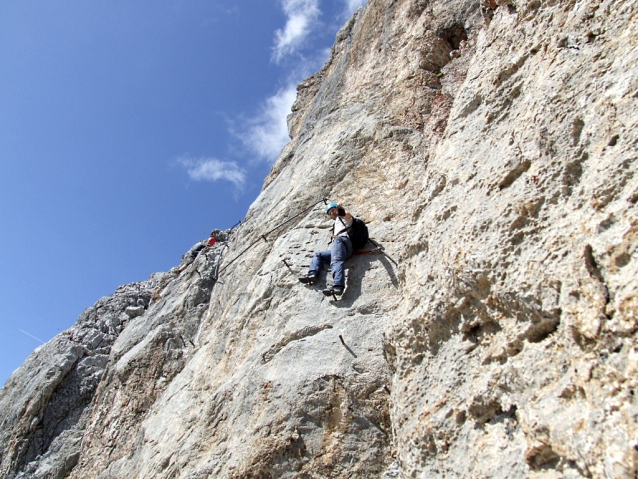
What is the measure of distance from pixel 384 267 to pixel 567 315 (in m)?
4.10

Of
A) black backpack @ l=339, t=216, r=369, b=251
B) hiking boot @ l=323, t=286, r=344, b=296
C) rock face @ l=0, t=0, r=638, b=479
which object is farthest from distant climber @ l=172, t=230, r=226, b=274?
hiking boot @ l=323, t=286, r=344, b=296

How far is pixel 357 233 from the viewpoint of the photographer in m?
7.90

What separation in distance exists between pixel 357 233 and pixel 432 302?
291cm

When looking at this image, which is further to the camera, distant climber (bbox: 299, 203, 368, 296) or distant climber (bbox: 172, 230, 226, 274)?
distant climber (bbox: 172, 230, 226, 274)

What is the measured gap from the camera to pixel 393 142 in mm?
9914

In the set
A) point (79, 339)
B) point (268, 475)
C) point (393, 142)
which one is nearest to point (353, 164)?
point (393, 142)

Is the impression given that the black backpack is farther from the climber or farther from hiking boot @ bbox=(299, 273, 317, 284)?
hiking boot @ bbox=(299, 273, 317, 284)

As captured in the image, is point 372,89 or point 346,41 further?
point 346,41

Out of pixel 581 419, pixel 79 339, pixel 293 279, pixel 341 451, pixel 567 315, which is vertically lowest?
pixel 581 419

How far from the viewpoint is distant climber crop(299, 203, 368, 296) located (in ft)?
24.5

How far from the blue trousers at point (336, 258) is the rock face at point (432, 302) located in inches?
9.4

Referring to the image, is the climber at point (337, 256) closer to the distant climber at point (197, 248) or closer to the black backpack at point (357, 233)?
the black backpack at point (357, 233)

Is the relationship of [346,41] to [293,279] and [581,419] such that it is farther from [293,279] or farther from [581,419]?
[581,419]

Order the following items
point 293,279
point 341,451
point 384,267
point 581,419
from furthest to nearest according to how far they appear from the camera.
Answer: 1. point 293,279
2. point 384,267
3. point 341,451
4. point 581,419
